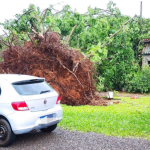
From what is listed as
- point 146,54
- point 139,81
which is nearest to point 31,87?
point 139,81

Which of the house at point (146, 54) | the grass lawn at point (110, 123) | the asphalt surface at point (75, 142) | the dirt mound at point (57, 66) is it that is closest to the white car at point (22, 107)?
the asphalt surface at point (75, 142)

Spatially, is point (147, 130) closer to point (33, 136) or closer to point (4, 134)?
point (33, 136)

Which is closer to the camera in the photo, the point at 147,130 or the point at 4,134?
the point at 4,134

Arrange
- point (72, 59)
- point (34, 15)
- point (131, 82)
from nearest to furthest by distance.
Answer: point (72, 59) < point (34, 15) < point (131, 82)

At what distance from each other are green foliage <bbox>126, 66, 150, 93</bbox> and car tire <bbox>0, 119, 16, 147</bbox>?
1357 cm

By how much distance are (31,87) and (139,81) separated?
1338 centimetres

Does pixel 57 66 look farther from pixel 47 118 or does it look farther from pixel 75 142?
pixel 75 142

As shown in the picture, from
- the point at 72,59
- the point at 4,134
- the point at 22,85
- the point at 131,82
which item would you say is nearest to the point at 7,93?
the point at 22,85

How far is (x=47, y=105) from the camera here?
562cm

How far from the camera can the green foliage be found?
17375mm

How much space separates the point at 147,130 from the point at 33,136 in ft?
10.3

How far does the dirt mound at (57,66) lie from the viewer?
37.6 ft

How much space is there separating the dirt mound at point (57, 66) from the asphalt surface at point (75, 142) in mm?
5165

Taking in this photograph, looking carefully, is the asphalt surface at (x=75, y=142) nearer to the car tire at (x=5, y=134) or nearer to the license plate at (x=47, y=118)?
the car tire at (x=5, y=134)
